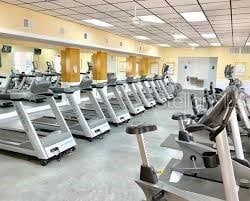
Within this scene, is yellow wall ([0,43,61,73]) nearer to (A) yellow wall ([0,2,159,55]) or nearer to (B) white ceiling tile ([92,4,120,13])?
(A) yellow wall ([0,2,159,55])

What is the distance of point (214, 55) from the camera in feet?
49.9

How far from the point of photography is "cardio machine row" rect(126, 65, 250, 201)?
149 centimetres

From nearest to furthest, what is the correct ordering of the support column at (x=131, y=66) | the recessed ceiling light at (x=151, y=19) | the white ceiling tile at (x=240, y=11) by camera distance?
1. the white ceiling tile at (x=240, y=11)
2. the recessed ceiling light at (x=151, y=19)
3. the support column at (x=131, y=66)

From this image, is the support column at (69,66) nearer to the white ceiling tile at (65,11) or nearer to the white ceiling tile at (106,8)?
the white ceiling tile at (65,11)

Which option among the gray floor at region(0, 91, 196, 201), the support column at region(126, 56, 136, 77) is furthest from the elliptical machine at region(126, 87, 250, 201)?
the support column at region(126, 56, 136, 77)

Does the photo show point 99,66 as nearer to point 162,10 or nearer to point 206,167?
point 162,10

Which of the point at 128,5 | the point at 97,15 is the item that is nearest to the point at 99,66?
the point at 97,15

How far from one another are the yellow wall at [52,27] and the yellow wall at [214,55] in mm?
5767

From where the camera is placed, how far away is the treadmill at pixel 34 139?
357cm

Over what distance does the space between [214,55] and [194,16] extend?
30.9 feet

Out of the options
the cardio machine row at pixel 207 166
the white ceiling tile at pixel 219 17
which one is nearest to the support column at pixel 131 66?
the white ceiling tile at pixel 219 17

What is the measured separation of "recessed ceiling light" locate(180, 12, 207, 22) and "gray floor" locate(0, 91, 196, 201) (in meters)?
3.42

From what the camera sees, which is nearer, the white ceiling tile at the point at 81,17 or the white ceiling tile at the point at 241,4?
the white ceiling tile at the point at 241,4

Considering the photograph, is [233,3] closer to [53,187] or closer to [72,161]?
[72,161]
